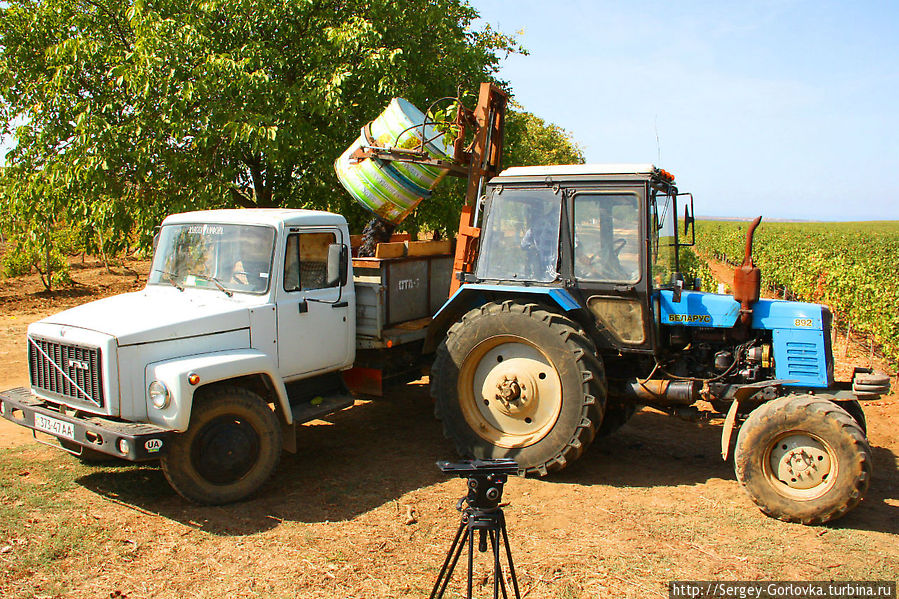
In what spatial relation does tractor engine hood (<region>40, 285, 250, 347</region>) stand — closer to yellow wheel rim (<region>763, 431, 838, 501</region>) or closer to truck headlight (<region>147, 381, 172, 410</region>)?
truck headlight (<region>147, 381, 172, 410</region>)

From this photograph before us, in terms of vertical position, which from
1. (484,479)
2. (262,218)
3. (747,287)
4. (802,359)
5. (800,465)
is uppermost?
(262,218)

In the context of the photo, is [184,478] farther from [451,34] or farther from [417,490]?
[451,34]

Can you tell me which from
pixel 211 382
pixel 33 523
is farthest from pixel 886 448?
pixel 33 523

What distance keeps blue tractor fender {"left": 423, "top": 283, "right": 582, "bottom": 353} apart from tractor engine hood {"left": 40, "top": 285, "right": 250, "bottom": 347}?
1887mm

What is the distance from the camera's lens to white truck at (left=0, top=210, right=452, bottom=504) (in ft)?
16.3

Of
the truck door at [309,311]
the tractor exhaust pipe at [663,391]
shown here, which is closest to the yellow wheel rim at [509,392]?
the tractor exhaust pipe at [663,391]

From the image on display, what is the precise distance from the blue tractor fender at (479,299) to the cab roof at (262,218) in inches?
52.1

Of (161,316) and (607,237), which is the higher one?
(607,237)

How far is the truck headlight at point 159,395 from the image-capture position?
4930 millimetres

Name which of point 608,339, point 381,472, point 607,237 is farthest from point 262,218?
point 608,339

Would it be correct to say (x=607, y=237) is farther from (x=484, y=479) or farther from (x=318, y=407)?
(x=484, y=479)

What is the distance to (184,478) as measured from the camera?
504 cm

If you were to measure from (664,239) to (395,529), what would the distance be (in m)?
3.45

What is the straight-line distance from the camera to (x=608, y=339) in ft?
19.5
